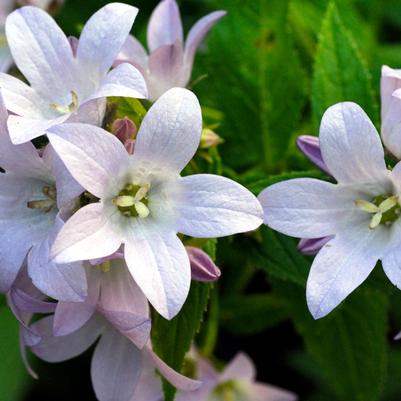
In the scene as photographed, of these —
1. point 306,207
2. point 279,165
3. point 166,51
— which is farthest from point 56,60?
point 279,165

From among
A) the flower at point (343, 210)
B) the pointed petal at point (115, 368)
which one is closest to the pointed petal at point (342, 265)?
the flower at point (343, 210)

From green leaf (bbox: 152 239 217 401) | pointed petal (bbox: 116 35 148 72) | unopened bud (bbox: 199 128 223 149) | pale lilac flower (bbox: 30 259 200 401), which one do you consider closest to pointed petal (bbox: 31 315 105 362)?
pale lilac flower (bbox: 30 259 200 401)

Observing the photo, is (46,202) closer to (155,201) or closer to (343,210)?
(155,201)

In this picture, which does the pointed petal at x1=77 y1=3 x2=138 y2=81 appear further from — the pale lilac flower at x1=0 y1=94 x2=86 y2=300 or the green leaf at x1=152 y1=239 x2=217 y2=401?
the green leaf at x1=152 y1=239 x2=217 y2=401

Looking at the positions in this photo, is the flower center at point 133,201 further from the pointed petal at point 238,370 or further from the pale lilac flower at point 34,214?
the pointed petal at point 238,370

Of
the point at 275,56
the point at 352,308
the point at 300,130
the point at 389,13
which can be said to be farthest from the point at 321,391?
the point at 389,13
